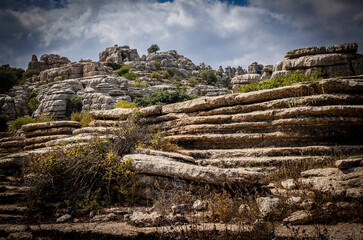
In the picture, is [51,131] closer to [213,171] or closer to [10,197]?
[10,197]

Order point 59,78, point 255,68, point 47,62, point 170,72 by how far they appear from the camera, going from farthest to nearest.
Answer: point 255,68
point 47,62
point 170,72
point 59,78

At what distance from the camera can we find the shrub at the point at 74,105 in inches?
1307

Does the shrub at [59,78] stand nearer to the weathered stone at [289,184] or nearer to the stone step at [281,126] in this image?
the stone step at [281,126]

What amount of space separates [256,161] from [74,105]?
115 ft

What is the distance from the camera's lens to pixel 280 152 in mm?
6344

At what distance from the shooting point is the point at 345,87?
646 cm

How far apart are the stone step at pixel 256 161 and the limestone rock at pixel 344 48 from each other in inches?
833

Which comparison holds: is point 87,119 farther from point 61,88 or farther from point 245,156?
point 61,88

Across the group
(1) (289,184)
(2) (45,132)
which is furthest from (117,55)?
(1) (289,184)

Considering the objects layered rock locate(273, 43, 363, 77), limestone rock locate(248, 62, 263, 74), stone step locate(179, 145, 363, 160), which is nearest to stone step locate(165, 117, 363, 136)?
stone step locate(179, 145, 363, 160)

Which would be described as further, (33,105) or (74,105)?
(33,105)

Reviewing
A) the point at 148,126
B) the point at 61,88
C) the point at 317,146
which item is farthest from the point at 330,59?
the point at 61,88

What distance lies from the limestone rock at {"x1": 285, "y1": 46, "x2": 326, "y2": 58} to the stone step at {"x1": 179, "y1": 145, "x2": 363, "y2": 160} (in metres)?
19.2

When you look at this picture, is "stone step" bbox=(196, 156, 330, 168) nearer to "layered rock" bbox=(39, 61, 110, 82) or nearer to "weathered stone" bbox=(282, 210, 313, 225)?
"weathered stone" bbox=(282, 210, 313, 225)
